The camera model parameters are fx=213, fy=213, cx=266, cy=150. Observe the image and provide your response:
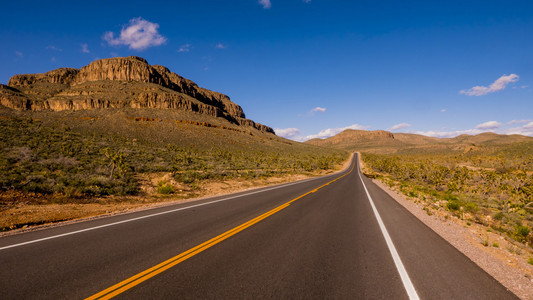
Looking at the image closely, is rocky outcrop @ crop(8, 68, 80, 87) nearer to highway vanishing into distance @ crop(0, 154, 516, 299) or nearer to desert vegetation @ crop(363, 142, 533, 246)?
highway vanishing into distance @ crop(0, 154, 516, 299)

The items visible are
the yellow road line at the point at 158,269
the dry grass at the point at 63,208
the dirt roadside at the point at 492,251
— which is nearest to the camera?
the yellow road line at the point at 158,269

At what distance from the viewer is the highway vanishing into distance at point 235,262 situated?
10.3 feet

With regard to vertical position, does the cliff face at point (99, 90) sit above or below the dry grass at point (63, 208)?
above

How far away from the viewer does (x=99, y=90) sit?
77.2 metres

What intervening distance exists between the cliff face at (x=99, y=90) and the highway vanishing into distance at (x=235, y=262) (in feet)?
265

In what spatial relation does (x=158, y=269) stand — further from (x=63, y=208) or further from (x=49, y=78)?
(x=49, y=78)

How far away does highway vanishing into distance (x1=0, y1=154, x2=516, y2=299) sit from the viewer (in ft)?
10.3

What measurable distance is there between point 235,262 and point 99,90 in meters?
97.7

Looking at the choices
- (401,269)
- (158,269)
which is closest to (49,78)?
(158,269)

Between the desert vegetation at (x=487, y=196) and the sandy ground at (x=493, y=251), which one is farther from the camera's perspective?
the desert vegetation at (x=487, y=196)

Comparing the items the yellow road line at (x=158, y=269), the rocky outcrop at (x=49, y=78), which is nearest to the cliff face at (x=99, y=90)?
the rocky outcrop at (x=49, y=78)

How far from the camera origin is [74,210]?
8195 millimetres

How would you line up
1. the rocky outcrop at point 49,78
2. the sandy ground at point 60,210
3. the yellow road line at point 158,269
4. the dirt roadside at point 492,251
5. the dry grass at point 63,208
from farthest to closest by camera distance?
the rocky outcrop at point 49,78 → the dry grass at point 63,208 → the sandy ground at point 60,210 → the dirt roadside at point 492,251 → the yellow road line at point 158,269

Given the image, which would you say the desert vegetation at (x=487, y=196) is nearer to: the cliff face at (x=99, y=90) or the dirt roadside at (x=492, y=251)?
the dirt roadside at (x=492, y=251)
